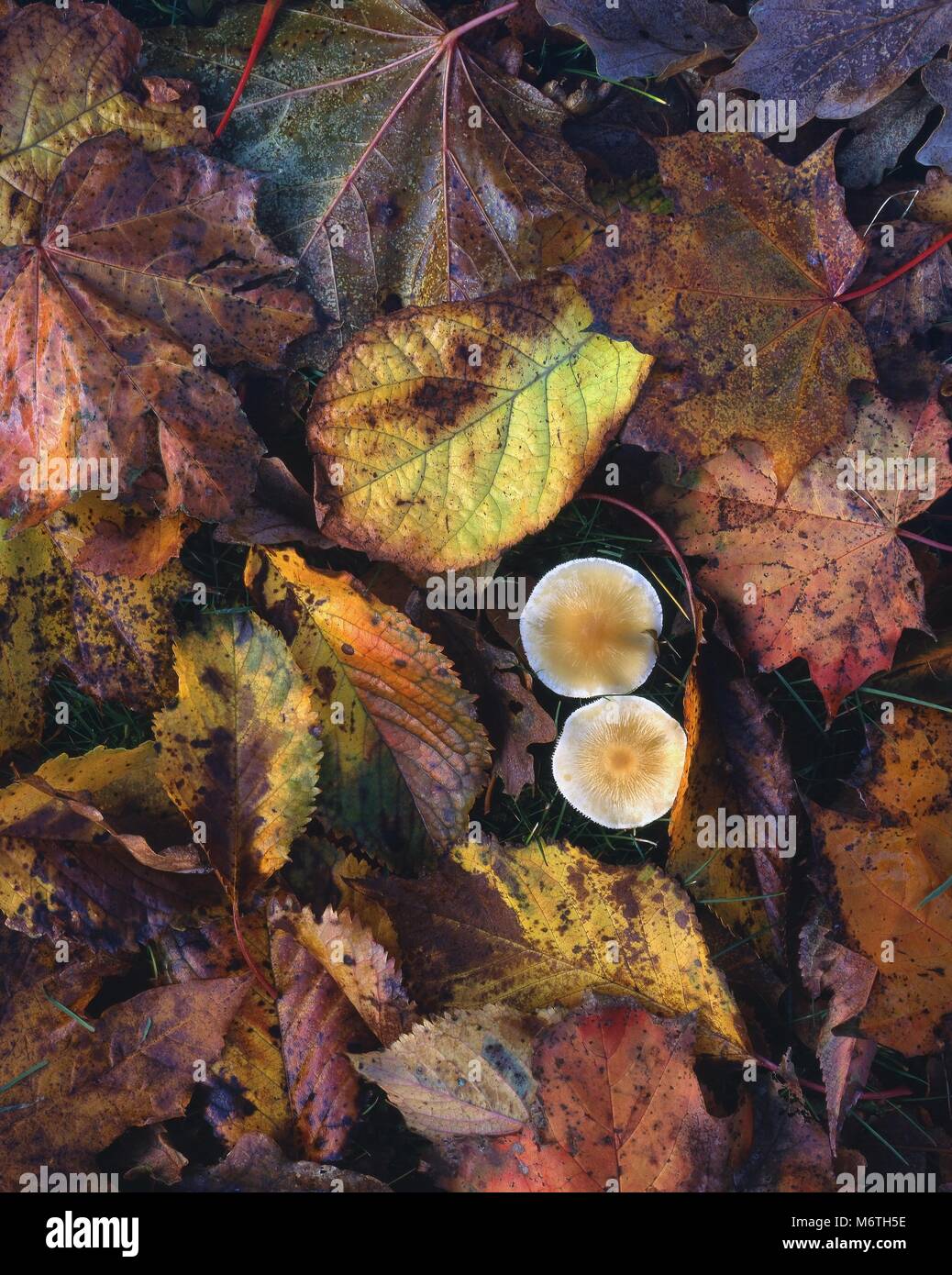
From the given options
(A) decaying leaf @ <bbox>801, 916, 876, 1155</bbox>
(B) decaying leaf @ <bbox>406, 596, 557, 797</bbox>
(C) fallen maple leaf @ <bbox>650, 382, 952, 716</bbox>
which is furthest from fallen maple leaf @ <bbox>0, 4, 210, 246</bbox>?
(A) decaying leaf @ <bbox>801, 916, 876, 1155</bbox>

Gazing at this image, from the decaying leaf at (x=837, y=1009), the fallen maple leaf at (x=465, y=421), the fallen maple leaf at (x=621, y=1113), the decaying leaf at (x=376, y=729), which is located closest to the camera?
the fallen maple leaf at (x=621, y=1113)

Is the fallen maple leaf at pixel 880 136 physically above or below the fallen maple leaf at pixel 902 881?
above

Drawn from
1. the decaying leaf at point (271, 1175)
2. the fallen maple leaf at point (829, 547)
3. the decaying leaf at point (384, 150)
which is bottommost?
the decaying leaf at point (271, 1175)

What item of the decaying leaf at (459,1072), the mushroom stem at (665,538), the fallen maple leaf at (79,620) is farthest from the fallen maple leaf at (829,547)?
the fallen maple leaf at (79,620)

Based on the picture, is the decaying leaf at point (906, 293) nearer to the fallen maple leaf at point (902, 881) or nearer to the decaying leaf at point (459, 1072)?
the fallen maple leaf at point (902, 881)

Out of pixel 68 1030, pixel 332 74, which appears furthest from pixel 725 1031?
pixel 332 74

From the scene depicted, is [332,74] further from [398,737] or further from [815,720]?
[815,720]

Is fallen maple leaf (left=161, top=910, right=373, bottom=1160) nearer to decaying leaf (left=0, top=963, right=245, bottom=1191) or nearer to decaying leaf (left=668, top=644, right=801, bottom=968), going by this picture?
decaying leaf (left=0, top=963, right=245, bottom=1191)
